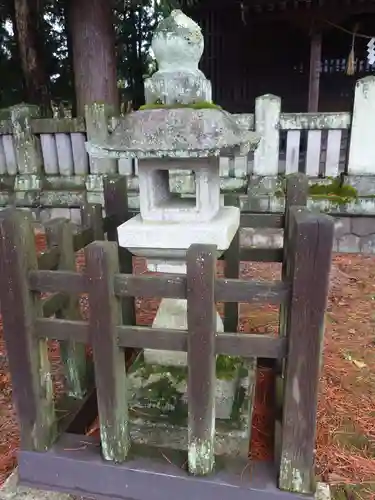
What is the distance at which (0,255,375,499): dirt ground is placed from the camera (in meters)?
2.16

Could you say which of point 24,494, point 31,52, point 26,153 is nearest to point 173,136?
point 24,494

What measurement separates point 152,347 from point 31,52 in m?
7.70

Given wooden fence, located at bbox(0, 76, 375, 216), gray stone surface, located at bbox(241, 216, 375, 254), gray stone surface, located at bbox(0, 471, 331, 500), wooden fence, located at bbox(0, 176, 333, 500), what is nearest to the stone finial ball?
wooden fence, located at bbox(0, 176, 333, 500)

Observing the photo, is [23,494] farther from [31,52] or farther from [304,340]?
[31,52]

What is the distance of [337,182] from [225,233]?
3592 mm

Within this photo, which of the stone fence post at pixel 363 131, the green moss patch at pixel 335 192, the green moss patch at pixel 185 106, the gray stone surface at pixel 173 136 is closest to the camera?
the gray stone surface at pixel 173 136

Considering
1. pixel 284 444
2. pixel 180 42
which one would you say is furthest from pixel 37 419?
pixel 180 42

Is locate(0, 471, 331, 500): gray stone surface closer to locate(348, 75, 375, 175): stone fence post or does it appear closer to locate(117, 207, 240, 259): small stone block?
locate(117, 207, 240, 259): small stone block

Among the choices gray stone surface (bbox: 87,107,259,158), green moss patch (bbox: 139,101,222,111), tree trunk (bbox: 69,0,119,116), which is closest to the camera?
gray stone surface (bbox: 87,107,259,158)

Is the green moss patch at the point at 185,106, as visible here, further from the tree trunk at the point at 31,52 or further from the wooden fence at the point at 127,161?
the tree trunk at the point at 31,52

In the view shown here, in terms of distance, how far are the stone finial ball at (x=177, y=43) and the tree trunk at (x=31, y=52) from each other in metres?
5.78

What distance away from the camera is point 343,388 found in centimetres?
280

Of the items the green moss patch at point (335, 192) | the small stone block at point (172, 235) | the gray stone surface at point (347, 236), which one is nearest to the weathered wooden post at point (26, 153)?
the gray stone surface at point (347, 236)

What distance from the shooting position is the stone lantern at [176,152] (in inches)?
73.2
